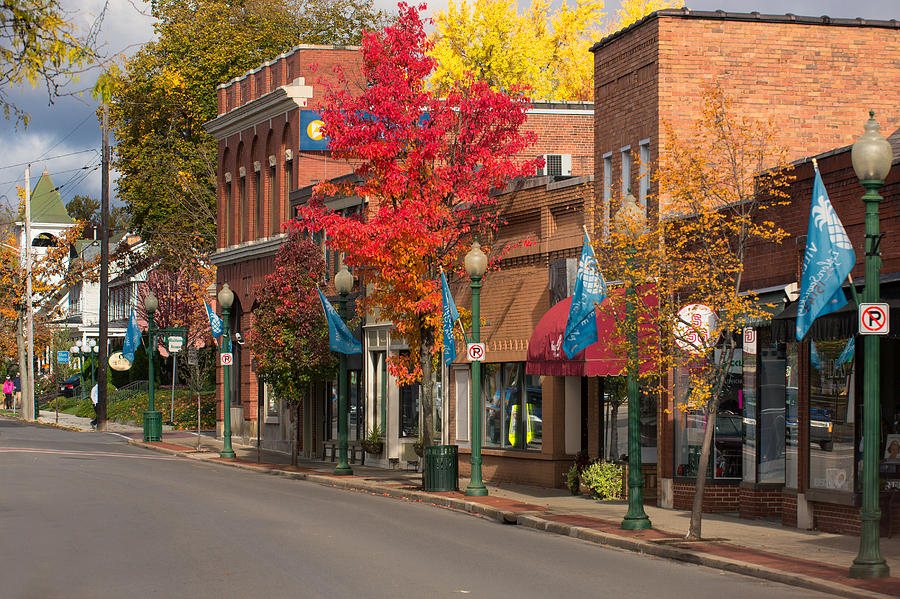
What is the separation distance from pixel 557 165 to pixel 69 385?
164 feet

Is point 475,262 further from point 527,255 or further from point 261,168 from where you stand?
point 261,168

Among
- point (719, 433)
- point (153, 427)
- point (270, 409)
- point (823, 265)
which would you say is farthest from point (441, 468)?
point (153, 427)

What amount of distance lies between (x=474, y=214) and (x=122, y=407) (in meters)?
34.9

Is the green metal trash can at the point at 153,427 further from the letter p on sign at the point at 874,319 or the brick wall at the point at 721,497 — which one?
the letter p on sign at the point at 874,319

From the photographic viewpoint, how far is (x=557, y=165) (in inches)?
1233

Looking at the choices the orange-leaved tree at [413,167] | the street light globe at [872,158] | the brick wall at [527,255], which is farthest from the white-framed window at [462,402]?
the street light globe at [872,158]

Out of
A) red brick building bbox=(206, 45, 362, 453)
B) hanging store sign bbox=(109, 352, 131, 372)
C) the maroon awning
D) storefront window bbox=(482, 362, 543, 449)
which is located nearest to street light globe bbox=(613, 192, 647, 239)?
the maroon awning

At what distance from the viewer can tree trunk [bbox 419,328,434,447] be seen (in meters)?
26.8

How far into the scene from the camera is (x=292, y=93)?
135 feet

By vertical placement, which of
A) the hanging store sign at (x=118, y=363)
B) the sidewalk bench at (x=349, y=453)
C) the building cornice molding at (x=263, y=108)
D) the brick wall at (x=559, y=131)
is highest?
the building cornice molding at (x=263, y=108)

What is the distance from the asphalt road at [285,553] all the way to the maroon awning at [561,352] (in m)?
3.82

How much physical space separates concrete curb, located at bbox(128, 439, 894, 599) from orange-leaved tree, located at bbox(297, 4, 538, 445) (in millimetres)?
2305

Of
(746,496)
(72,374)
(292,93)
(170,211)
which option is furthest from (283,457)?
(72,374)

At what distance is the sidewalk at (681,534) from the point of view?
1426 cm
